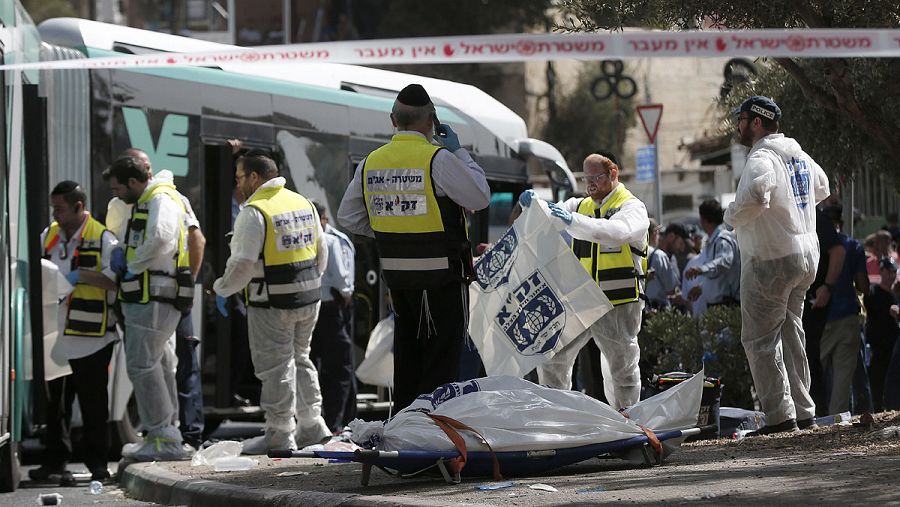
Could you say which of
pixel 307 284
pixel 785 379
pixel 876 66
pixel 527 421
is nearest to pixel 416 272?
pixel 527 421

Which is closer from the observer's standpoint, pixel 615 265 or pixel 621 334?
pixel 621 334

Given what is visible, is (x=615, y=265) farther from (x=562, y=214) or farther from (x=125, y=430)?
(x=125, y=430)

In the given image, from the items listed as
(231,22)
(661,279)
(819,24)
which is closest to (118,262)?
(819,24)

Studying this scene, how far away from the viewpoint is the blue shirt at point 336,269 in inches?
486

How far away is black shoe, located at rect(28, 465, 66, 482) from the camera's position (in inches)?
399

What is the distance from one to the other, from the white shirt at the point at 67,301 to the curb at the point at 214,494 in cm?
84

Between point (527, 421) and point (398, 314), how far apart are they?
3.69 feet

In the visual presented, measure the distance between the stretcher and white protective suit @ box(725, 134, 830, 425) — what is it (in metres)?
1.66

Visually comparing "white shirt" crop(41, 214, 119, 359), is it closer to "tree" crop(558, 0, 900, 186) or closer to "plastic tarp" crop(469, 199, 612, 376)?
"plastic tarp" crop(469, 199, 612, 376)

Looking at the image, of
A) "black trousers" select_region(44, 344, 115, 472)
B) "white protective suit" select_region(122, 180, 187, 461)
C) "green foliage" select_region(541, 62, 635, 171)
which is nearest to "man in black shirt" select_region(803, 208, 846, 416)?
"white protective suit" select_region(122, 180, 187, 461)

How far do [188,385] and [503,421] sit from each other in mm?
4732

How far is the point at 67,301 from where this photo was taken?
402 inches

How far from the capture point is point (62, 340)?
10.0m

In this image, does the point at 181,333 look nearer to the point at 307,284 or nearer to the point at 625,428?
the point at 307,284
